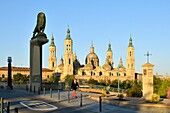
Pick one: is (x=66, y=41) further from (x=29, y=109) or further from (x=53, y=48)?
(x=29, y=109)

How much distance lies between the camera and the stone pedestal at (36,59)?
92.0ft

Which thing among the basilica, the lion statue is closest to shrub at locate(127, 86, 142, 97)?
the lion statue

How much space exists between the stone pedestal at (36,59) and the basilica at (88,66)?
439ft

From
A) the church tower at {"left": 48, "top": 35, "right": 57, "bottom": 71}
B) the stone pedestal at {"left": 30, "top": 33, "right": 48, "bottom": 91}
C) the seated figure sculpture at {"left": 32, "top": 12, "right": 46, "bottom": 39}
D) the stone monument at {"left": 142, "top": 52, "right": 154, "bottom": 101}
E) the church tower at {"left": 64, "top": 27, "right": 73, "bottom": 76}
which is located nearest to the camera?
the stone monument at {"left": 142, "top": 52, "right": 154, "bottom": 101}

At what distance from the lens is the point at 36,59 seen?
92.6ft

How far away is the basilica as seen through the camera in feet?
562

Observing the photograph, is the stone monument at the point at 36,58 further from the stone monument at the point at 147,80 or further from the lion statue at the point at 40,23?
the stone monument at the point at 147,80

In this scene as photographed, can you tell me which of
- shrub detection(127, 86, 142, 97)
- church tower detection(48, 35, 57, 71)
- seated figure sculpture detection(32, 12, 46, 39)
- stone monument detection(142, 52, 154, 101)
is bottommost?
shrub detection(127, 86, 142, 97)

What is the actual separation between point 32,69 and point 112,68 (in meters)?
171

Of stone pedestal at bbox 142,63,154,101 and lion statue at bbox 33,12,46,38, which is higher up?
lion statue at bbox 33,12,46,38

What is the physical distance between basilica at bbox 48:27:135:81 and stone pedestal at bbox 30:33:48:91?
439 feet

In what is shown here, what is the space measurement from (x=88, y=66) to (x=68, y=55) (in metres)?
14.2

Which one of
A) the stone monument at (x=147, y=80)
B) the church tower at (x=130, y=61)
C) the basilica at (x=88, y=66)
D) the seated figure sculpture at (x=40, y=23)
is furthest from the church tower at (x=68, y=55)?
the stone monument at (x=147, y=80)

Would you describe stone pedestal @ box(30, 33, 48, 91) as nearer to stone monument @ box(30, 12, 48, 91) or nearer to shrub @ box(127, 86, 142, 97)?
stone monument @ box(30, 12, 48, 91)
